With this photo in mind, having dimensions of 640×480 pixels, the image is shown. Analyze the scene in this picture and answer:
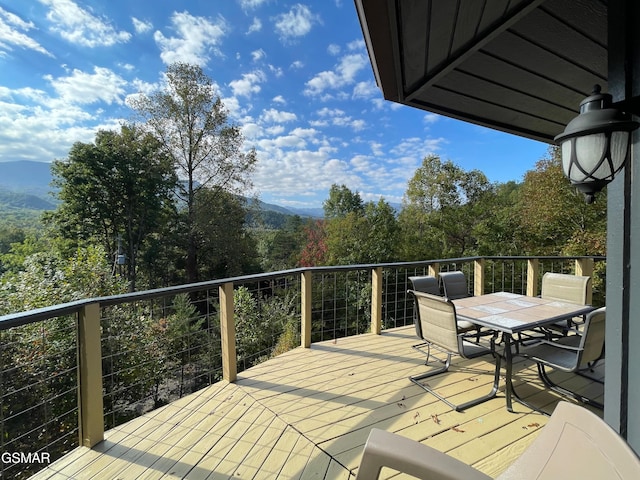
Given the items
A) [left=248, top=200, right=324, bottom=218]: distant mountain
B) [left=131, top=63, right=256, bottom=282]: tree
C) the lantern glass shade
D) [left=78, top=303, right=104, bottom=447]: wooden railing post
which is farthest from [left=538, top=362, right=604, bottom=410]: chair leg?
[left=248, top=200, right=324, bottom=218]: distant mountain

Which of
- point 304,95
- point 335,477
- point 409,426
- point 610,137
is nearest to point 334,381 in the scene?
point 409,426

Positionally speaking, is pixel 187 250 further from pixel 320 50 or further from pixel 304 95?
pixel 304 95

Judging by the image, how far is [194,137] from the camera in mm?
15156

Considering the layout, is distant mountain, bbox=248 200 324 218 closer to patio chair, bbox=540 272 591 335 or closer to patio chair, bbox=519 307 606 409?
patio chair, bbox=540 272 591 335

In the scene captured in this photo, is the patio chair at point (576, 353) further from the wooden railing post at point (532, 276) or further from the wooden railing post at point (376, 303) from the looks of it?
the wooden railing post at point (532, 276)

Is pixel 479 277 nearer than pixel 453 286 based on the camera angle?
No

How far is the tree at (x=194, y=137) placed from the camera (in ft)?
48.0

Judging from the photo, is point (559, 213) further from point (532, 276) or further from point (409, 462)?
point (409, 462)

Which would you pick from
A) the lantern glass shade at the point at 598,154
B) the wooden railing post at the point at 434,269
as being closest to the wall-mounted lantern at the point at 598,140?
the lantern glass shade at the point at 598,154

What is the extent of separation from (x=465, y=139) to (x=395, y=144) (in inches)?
419

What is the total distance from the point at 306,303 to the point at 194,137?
14.3m

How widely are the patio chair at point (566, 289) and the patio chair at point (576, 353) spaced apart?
718 mm

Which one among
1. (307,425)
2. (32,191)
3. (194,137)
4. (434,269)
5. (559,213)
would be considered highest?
(194,137)
